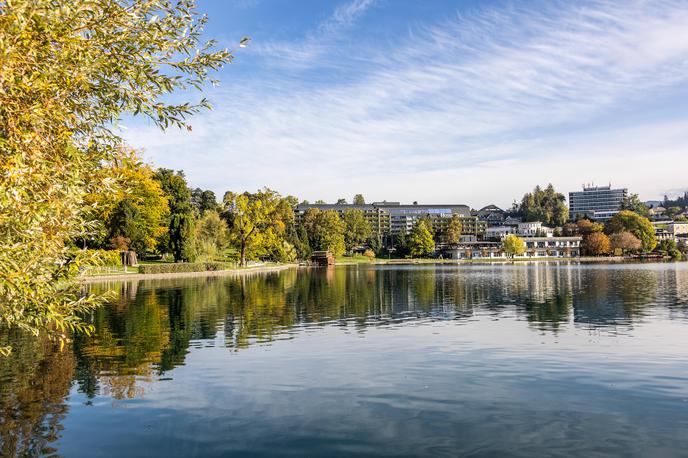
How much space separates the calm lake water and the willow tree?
3.75m

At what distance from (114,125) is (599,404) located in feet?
43.4

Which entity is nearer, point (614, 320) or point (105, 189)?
point (105, 189)

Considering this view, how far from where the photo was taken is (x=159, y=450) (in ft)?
37.4

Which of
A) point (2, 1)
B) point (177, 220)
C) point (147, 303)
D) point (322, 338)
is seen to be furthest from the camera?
point (177, 220)

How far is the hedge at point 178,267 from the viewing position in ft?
251

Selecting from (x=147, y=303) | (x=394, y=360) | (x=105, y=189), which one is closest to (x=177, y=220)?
(x=147, y=303)

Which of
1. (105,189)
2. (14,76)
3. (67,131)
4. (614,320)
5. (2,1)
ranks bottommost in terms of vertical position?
(614,320)

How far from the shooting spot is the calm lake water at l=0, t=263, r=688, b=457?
1168cm

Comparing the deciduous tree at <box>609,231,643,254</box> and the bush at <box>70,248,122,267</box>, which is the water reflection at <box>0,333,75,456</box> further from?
the deciduous tree at <box>609,231,643,254</box>

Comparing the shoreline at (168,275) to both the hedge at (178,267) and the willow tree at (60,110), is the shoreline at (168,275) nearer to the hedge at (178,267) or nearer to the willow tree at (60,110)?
the hedge at (178,267)

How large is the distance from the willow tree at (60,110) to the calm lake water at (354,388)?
12.3ft

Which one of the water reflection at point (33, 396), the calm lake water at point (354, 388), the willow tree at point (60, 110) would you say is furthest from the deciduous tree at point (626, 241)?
the willow tree at point (60, 110)

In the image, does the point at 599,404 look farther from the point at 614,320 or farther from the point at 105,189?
the point at 614,320

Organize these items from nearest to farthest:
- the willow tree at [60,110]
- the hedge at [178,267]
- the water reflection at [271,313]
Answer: the willow tree at [60,110] → the water reflection at [271,313] → the hedge at [178,267]
